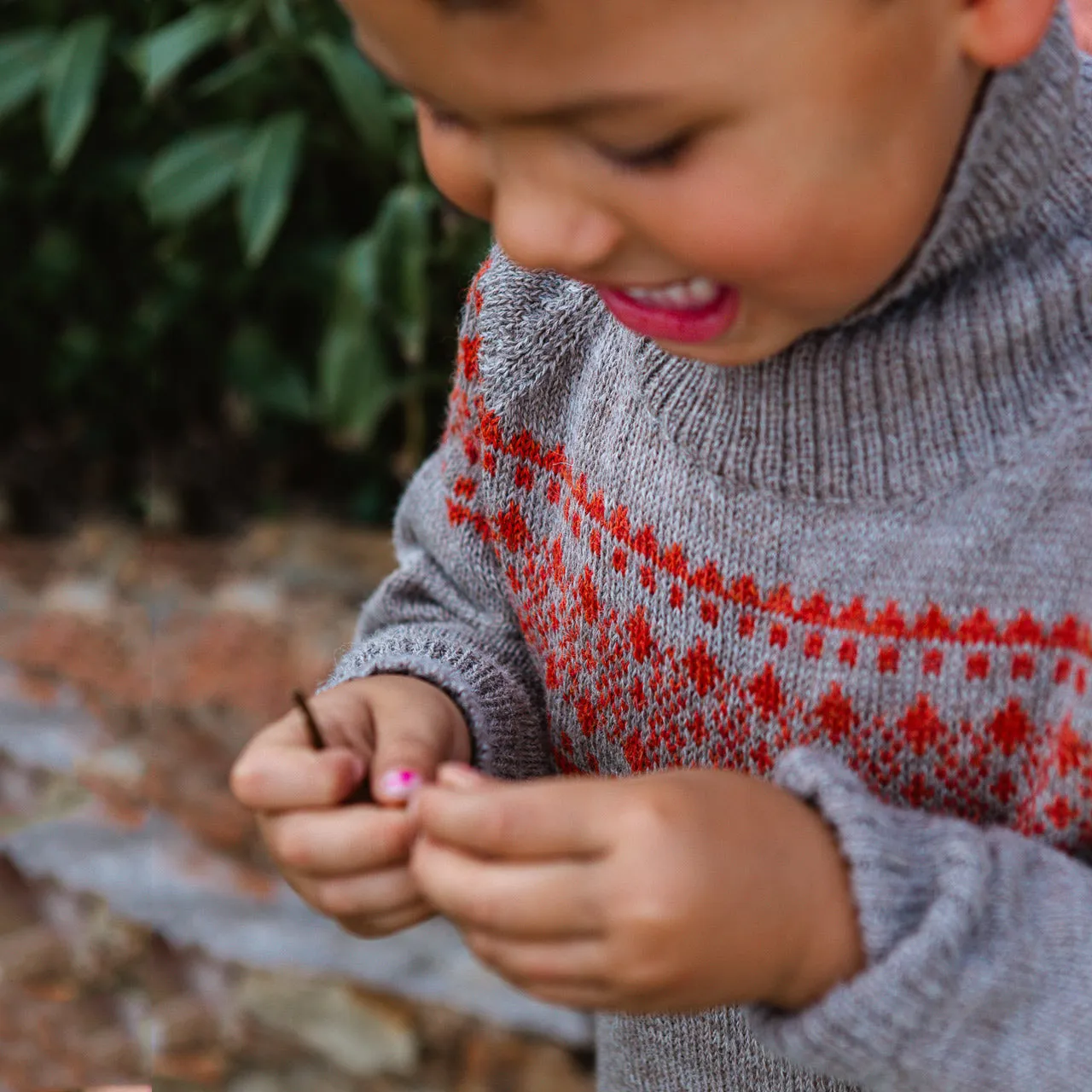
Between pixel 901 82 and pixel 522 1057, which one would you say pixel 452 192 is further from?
pixel 522 1057

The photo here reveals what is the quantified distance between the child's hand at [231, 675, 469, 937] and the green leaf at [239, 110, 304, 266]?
137 cm

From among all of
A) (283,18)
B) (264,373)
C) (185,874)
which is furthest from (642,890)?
(264,373)

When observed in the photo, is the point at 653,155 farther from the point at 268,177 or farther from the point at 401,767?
the point at 268,177

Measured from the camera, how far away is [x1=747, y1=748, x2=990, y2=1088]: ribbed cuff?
1.55ft

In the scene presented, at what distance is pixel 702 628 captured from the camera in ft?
2.06

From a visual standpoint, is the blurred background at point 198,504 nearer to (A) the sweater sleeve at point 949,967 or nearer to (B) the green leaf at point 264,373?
(B) the green leaf at point 264,373

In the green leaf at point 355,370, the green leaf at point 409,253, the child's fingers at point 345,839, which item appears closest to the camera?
the child's fingers at point 345,839

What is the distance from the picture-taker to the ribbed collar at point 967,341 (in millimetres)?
500

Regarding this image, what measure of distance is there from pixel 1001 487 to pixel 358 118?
1.50 meters

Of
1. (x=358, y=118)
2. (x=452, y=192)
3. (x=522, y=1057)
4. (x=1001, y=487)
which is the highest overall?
(x=452, y=192)

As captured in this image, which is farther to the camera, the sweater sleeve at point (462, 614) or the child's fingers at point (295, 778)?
the sweater sleeve at point (462, 614)

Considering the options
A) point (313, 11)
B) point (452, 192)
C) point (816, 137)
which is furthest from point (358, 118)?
point (816, 137)

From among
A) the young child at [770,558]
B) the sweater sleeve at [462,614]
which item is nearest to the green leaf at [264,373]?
the sweater sleeve at [462,614]

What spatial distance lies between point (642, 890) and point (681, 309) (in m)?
0.22
